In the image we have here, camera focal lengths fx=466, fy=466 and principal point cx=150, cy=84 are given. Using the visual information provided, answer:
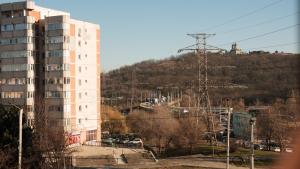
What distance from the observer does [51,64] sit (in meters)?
26.1

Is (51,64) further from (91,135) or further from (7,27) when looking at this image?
(91,135)

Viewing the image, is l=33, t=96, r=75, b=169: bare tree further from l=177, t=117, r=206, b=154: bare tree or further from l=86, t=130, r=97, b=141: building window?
l=86, t=130, r=97, b=141: building window

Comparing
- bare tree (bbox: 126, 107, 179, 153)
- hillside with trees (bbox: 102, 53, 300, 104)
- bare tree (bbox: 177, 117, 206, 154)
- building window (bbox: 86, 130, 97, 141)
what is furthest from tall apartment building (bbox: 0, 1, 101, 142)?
hillside with trees (bbox: 102, 53, 300, 104)

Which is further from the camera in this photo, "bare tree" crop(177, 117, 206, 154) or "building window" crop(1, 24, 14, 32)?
"building window" crop(1, 24, 14, 32)

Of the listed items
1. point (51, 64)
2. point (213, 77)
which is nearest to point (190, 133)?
point (51, 64)

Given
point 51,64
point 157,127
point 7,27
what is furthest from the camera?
point 7,27

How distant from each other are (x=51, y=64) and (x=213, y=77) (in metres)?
17.8

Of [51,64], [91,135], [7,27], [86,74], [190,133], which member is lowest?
[91,135]

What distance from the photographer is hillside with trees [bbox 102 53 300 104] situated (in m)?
32.6

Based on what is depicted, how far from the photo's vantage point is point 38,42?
26.8 m

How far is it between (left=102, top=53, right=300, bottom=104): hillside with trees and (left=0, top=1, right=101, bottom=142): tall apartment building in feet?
30.3

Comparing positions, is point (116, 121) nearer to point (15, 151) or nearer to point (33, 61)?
point (33, 61)

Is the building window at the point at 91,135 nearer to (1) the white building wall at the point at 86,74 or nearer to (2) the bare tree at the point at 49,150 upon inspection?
(1) the white building wall at the point at 86,74

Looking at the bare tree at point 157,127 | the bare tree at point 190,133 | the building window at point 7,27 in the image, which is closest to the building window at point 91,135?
the bare tree at point 157,127
